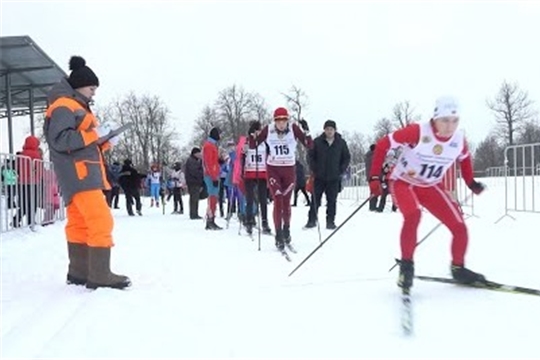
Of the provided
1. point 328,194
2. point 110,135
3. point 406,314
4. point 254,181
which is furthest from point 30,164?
point 406,314

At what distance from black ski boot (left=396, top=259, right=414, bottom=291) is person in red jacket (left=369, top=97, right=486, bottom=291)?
124 millimetres

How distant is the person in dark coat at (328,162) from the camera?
10445 millimetres

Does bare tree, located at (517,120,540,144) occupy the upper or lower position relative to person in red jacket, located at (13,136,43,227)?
upper

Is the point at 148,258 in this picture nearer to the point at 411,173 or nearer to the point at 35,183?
the point at 411,173

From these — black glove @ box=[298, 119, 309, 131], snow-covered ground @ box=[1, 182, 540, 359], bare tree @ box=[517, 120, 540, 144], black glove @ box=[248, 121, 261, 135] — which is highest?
bare tree @ box=[517, 120, 540, 144]

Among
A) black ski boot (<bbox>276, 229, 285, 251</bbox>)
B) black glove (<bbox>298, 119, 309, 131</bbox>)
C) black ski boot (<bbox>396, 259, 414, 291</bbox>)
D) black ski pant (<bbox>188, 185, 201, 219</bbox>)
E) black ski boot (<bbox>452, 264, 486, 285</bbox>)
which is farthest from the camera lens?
black ski pant (<bbox>188, 185, 201, 219</bbox>)

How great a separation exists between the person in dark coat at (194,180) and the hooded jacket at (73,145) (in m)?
9.70

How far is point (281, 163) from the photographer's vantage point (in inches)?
309

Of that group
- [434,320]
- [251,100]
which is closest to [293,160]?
[434,320]

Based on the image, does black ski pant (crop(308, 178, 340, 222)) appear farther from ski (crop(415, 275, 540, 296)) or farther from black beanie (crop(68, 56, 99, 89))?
black beanie (crop(68, 56, 99, 89))

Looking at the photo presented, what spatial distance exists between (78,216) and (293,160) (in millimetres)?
3470

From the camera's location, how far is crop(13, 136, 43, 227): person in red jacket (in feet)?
33.0

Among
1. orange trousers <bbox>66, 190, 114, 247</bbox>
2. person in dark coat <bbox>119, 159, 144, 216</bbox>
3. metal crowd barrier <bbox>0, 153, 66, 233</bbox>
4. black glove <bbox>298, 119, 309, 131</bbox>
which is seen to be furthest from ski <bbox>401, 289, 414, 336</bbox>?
person in dark coat <bbox>119, 159, 144, 216</bbox>

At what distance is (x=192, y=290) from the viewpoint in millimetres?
4965
